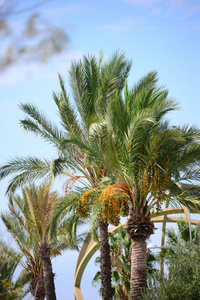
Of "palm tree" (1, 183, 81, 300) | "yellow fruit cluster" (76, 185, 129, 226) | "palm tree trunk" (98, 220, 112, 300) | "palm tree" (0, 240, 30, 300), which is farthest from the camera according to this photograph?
"palm tree" (0, 240, 30, 300)

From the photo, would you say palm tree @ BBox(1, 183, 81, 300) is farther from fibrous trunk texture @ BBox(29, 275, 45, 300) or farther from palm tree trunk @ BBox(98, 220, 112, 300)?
palm tree trunk @ BBox(98, 220, 112, 300)

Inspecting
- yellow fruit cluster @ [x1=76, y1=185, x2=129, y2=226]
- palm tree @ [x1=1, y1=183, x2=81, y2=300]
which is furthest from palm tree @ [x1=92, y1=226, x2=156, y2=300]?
yellow fruit cluster @ [x1=76, y1=185, x2=129, y2=226]

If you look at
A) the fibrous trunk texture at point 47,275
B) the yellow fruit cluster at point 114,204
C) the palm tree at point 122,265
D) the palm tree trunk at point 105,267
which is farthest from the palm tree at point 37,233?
the yellow fruit cluster at point 114,204

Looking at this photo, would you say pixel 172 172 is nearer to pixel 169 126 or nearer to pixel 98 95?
pixel 169 126

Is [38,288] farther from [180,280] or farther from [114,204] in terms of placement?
[180,280]

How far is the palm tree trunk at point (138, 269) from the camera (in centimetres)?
1196

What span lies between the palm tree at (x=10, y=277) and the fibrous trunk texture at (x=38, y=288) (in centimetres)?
80

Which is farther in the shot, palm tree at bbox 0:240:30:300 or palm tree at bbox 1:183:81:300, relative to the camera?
palm tree at bbox 0:240:30:300

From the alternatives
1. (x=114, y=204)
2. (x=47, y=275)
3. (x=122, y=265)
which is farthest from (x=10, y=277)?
(x=114, y=204)

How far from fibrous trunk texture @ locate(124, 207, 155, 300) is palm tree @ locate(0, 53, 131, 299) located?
2.39 metres

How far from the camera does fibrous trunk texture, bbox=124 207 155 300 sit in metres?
12.0

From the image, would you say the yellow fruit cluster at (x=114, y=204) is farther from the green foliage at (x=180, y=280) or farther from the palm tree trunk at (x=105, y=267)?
the palm tree trunk at (x=105, y=267)

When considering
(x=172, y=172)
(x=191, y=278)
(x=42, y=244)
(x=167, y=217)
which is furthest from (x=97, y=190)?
(x=167, y=217)

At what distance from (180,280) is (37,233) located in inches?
362
